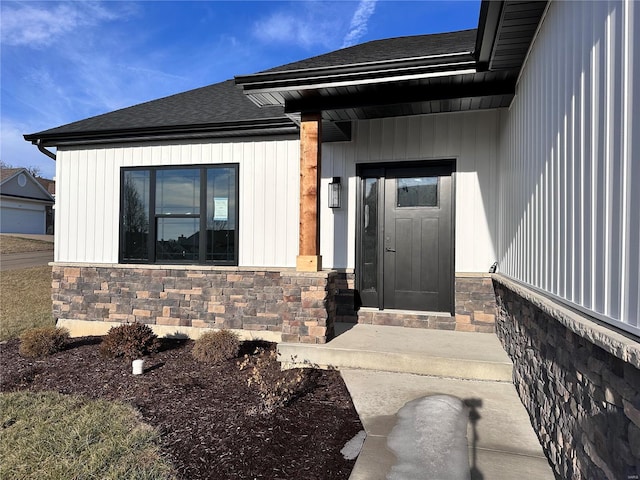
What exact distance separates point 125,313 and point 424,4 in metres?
8.87

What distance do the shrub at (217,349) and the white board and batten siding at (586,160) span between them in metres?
3.44

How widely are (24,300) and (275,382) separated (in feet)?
31.0

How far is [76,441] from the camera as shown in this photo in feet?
9.46

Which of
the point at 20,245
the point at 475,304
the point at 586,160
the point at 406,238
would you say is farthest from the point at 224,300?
the point at 20,245

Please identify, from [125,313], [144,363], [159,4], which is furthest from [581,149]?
[159,4]

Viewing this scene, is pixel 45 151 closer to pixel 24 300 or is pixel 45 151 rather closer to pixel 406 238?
pixel 24 300

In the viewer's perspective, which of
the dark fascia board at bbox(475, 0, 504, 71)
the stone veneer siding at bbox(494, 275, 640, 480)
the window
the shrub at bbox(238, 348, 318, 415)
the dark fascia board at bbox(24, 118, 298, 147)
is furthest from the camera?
the window

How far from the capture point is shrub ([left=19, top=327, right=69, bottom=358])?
531 centimetres

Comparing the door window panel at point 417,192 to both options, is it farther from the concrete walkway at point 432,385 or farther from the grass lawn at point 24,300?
the grass lawn at point 24,300

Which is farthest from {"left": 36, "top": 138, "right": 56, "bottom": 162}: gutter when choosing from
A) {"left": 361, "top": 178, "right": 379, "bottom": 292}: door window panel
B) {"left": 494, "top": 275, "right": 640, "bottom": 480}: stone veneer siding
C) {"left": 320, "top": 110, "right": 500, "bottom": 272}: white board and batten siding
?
{"left": 494, "top": 275, "right": 640, "bottom": 480}: stone veneer siding

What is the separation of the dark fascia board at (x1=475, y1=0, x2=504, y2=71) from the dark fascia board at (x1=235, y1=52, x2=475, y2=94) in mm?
119

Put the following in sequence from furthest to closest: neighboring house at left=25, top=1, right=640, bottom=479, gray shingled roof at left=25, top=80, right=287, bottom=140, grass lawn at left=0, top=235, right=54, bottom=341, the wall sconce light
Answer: grass lawn at left=0, top=235, right=54, bottom=341
gray shingled roof at left=25, top=80, right=287, bottom=140
the wall sconce light
neighboring house at left=25, top=1, right=640, bottom=479

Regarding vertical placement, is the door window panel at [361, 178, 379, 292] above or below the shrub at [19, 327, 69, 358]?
above

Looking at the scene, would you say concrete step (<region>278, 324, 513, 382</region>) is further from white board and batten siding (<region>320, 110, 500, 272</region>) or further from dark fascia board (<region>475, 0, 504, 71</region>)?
dark fascia board (<region>475, 0, 504, 71</region>)
